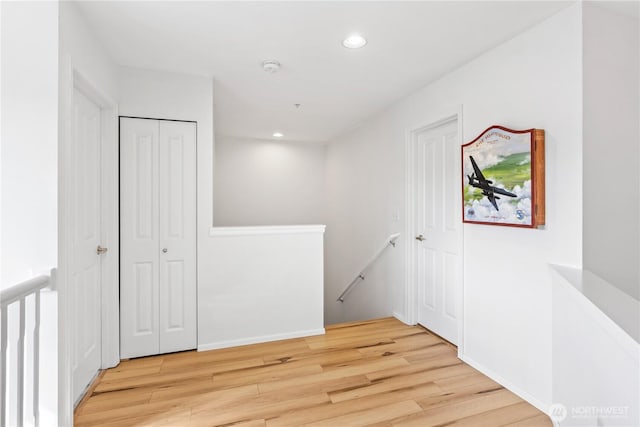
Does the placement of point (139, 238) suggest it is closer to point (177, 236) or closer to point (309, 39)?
point (177, 236)

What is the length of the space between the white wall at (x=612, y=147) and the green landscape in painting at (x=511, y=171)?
0.96 feet

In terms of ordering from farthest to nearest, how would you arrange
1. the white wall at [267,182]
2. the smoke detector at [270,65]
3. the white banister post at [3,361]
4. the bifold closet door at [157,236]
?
the white wall at [267,182]
the bifold closet door at [157,236]
the smoke detector at [270,65]
the white banister post at [3,361]

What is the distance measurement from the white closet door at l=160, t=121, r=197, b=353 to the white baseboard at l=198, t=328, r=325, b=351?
15cm

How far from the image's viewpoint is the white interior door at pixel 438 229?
2842 millimetres

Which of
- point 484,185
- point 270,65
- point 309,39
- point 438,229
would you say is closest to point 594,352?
point 484,185

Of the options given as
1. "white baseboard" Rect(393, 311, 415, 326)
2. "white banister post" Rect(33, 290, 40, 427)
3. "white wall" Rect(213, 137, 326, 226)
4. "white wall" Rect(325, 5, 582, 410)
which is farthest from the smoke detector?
"white wall" Rect(213, 137, 326, 226)

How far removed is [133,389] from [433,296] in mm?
2570

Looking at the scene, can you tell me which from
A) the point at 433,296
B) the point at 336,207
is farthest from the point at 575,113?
the point at 336,207

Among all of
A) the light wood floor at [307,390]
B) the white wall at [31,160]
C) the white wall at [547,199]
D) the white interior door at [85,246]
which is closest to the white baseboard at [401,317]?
the light wood floor at [307,390]

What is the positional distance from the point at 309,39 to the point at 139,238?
6.59 ft

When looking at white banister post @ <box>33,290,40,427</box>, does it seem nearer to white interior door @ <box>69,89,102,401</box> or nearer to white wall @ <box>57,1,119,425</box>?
white wall @ <box>57,1,119,425</box>

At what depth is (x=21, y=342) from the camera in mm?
1352

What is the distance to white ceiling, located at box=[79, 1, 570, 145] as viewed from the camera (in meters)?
1.86

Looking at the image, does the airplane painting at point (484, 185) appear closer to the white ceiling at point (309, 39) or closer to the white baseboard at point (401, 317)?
the white ceiling at point (309, 39)
